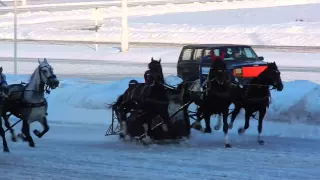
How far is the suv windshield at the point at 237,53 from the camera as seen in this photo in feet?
77.0

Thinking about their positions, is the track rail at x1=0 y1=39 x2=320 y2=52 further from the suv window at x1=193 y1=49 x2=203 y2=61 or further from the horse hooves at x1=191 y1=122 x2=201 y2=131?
the horse hooves at x1=191 y1=122 x2=201 y2=131

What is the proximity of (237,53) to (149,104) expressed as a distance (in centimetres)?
983

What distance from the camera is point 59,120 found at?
20.4m

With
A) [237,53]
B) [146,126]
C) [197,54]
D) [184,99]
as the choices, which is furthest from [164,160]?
[197,54]

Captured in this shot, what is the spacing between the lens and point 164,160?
12.6 metres

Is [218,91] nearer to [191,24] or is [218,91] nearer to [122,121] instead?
[122,121]

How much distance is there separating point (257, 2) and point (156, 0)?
36.9 ft

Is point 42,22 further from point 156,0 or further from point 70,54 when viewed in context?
point 70,54

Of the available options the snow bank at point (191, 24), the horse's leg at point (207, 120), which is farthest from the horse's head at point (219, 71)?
the snow bank at point (191, 24)

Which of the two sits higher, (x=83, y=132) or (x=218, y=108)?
(x=218, y=108)

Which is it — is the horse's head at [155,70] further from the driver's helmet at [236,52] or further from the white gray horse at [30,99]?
the driver's helmet at [236,52]

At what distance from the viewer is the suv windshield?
77.0 ft

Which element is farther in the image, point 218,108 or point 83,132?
point 83,132

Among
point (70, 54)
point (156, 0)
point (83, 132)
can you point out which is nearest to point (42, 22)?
point (156, 0)
